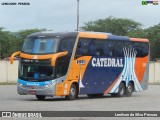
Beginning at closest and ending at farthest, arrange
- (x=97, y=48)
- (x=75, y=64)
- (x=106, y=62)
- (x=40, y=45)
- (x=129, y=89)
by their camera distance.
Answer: (x=40, y=45) < (x=75, y=64) < (x=97, y=48) < (x=106, y=62) < (x=129, y=89)

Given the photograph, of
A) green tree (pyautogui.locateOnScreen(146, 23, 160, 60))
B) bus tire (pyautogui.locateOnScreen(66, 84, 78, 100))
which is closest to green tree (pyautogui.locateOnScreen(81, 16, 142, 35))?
green tree (pyautogui.locateOnScreen(146, 23, 160, 60))

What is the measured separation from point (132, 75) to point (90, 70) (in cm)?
499

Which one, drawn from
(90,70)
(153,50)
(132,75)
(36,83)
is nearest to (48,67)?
(36,83)

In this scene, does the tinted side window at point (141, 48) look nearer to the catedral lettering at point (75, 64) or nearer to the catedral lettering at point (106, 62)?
the catedral lettering at point (75, 64)

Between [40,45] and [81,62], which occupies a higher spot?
[40,45]

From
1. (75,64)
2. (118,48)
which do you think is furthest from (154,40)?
(75,64)

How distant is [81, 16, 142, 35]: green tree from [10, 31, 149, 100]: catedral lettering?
77.0 m

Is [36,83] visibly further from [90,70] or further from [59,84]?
[90,70]

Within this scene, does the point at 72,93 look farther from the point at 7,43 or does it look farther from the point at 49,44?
the point at 7,43

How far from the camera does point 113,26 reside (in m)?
110

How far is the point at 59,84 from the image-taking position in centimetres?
2691

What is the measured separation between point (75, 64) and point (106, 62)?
3186mm

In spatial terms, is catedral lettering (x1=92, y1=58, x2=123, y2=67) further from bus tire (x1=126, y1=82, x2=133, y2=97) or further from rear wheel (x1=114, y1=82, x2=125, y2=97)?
bus tire (x1=126, y1=82, x2=133, y2=97)

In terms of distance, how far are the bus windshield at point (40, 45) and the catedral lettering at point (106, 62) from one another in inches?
137
